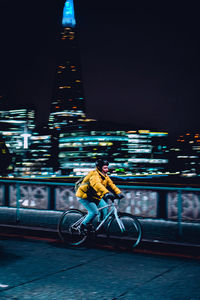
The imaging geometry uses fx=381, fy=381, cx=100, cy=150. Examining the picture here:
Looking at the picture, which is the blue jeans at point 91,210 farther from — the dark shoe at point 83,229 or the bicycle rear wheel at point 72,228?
the bicycle rear wheel at point 72,228

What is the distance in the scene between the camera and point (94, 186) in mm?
7219

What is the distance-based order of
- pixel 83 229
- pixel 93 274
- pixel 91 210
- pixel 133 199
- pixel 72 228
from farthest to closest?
pixel 133 199, pixel 72 228, pixel 83 229, pixel 91 210, pixel 93 274

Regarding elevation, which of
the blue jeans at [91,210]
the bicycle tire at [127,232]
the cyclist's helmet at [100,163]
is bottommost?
the bicycle tire at [127,232]

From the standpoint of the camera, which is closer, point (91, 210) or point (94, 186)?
point (94, 186)

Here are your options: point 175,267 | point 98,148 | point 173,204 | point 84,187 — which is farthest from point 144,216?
point 98,148

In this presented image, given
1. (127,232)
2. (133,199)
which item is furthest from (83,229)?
(133,199)

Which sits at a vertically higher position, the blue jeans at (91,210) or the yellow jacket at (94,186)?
the yellow jacket at (94,186)

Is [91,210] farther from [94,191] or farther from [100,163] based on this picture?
[100,163]

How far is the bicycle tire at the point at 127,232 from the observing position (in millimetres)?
7262

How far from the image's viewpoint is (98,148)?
603ft

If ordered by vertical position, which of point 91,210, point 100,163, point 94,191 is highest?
point 100,163

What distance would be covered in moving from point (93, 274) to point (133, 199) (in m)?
4.05

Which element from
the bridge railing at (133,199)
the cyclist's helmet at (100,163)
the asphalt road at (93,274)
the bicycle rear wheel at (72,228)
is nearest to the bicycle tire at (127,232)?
the asphalt road at (93,274)

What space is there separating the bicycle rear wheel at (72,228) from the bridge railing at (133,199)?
5.36ft
